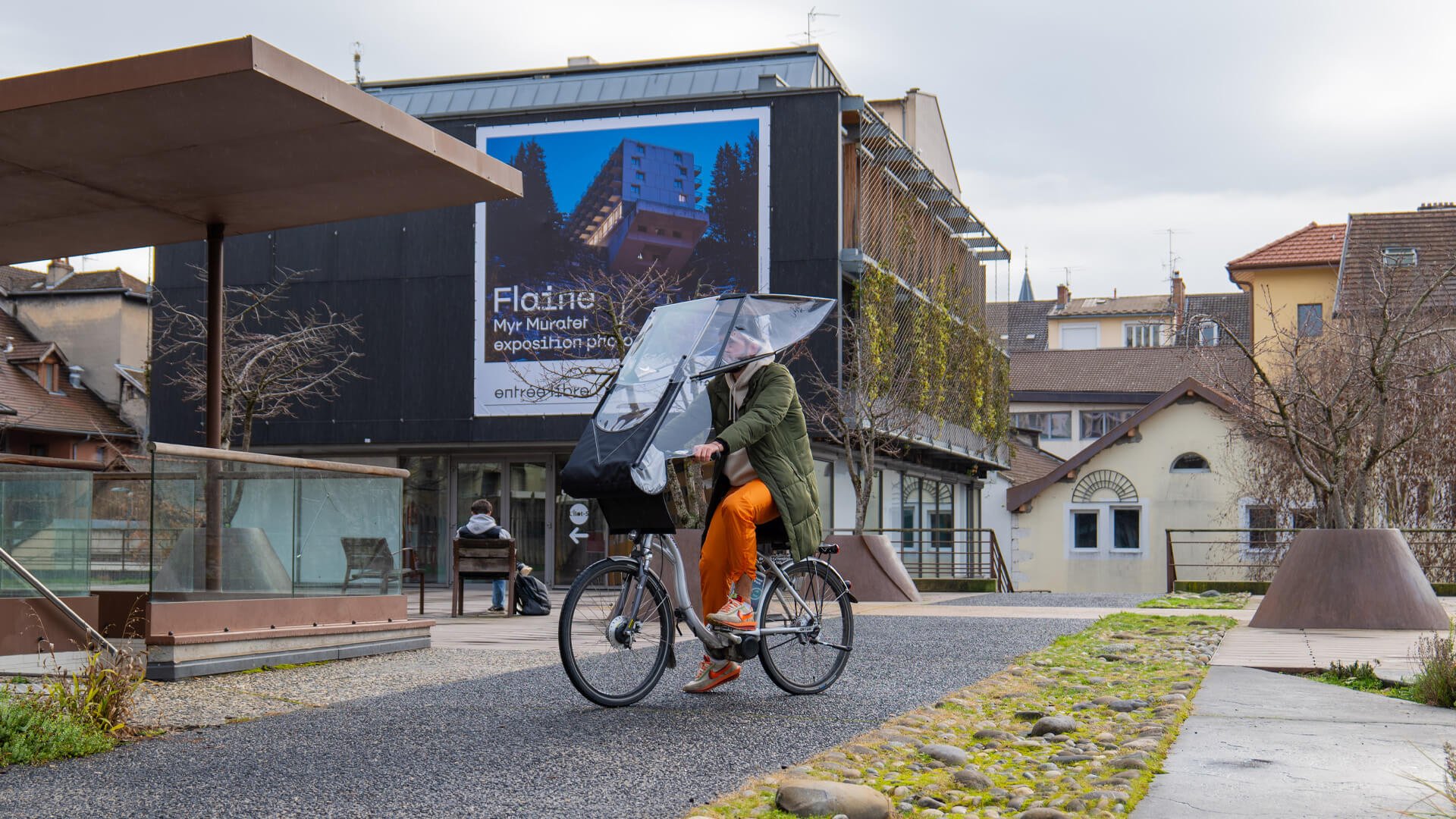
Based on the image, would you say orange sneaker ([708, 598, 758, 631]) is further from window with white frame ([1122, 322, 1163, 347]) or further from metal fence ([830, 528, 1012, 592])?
window with white frame ([1122, 322, 1163, 347])

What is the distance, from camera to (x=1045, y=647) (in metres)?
9.79

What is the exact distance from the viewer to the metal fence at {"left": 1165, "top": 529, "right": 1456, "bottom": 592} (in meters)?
24.9

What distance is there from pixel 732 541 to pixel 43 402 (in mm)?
45183

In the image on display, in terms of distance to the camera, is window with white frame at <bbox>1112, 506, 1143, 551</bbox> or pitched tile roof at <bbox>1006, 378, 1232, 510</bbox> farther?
window with white frame at <bbox>1112, 506, 1143, 551</bbox>

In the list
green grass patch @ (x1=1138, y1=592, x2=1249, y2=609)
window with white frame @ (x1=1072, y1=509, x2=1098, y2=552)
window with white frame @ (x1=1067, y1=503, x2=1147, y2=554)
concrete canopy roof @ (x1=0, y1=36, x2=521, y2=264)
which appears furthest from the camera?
window with white frame @ (x1=1072, y1=509, x2=1098, y2=552)

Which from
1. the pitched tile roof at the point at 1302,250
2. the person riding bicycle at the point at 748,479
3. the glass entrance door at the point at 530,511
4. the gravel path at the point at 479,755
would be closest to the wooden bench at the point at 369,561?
the gravel path at the point at 479,755

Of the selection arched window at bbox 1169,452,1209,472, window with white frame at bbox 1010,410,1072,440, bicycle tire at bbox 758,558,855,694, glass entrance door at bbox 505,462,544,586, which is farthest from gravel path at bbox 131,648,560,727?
window with white frame at bbox 1010,410,1072,440

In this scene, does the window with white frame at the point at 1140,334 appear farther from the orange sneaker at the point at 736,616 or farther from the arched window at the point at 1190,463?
the orange sneaker at the point at 736,616

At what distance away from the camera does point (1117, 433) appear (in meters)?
42.5

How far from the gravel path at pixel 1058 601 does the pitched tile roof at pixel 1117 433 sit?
2146 cm

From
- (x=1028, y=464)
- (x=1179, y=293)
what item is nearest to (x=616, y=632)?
(x=1028, y=464)

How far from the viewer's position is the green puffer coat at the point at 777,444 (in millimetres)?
6438

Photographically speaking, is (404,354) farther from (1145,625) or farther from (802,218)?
(1145,625)

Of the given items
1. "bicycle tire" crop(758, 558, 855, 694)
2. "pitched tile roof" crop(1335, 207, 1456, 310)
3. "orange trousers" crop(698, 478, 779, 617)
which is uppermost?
"pitched tile roof" crop(1335, 207, 1456, 310)
